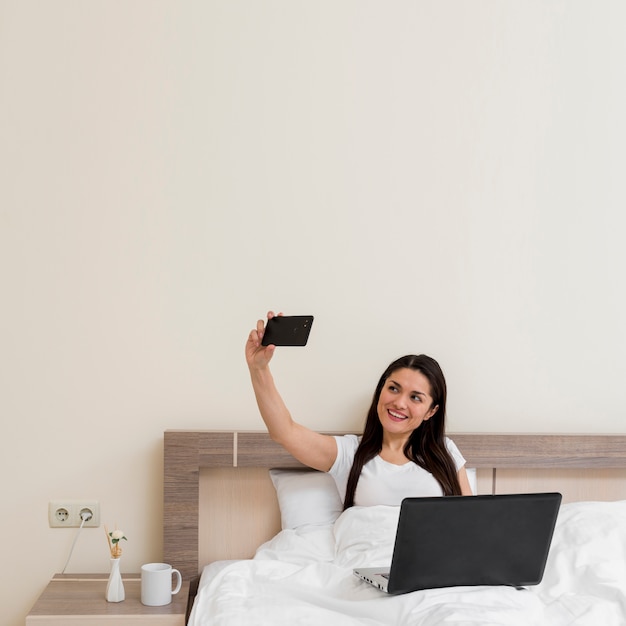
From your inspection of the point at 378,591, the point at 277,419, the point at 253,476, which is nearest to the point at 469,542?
the point at 378,591

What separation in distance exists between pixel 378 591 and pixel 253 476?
622 mm

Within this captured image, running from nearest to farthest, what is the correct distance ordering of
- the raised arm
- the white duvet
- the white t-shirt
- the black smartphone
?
the white duvet → the black smartphone → the raised arm → the white t-shirt

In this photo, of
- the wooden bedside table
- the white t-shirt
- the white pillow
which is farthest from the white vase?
the white t-shirt

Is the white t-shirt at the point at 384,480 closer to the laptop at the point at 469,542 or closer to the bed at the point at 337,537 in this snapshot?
the bed at the point at 337,537

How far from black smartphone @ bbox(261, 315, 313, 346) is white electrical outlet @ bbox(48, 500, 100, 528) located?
32.1 inches

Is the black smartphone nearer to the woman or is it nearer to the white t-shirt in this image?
the woman

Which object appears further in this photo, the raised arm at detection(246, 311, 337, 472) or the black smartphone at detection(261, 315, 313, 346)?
the raised arm at detection(246, 311, 337, 472)

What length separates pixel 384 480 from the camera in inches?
87.5

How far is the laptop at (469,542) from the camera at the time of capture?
175 centimetres

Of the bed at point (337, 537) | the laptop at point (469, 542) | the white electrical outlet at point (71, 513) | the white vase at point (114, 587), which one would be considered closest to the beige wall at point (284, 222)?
the white electrical outlet at point (71, 513)

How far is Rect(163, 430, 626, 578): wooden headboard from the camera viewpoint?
7.40 feet

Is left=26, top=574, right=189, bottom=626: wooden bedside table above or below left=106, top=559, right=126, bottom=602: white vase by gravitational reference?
below

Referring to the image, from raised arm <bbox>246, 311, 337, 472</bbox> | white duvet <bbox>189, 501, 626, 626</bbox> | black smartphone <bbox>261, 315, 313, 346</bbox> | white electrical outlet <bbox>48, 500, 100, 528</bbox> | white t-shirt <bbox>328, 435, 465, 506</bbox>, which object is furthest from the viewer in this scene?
white electrical outlet <bbox>48, 500, 100, 528</bbox>

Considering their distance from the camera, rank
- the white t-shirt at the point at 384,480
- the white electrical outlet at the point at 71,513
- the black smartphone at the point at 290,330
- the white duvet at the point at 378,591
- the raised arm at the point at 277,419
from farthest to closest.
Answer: the white electrical outlet at the point at 71,513 < the white t-shirt at the point at 384,480 < the raised arm at the point at 277,419 < the black smartphone at the point at 290,330 < the white duvet at the point at 378,591
